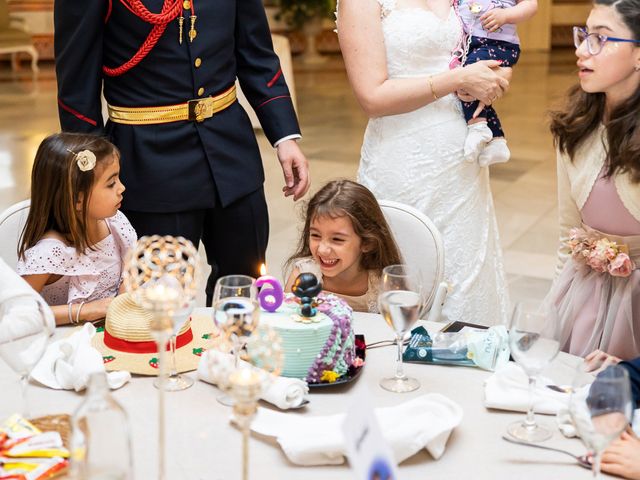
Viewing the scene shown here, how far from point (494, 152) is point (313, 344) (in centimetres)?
148

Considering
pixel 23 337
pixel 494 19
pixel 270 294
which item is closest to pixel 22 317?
pixel 23 337

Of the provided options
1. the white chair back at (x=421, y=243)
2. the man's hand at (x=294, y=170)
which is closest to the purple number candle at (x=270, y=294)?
the white chair back at (x=421, y=243)

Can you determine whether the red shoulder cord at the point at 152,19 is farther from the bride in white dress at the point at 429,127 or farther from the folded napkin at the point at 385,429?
the folded napkin at the point at 385,429

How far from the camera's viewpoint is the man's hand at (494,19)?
3160 mm

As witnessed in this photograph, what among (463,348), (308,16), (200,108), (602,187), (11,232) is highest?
(308,16)

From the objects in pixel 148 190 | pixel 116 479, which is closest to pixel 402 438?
pixel 116 479

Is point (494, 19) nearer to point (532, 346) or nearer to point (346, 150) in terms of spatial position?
point (532, 346)

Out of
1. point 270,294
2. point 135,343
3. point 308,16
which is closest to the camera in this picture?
point 270,294

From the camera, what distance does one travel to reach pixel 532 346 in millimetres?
1732

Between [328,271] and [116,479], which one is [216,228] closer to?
[328,271]

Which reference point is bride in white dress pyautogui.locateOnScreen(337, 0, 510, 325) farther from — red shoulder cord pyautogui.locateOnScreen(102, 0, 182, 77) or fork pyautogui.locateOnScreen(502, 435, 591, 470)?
fork pyautogui.locateOnScreen(502, 435, 591, 470)

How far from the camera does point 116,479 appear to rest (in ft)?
4.02

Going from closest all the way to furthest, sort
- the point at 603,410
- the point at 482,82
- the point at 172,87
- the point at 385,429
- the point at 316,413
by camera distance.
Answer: the point at 603,410, the point at 385,429, the point at 316,413, the point at 172,87, the point at 482,82

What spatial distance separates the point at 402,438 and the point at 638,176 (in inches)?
52.9
